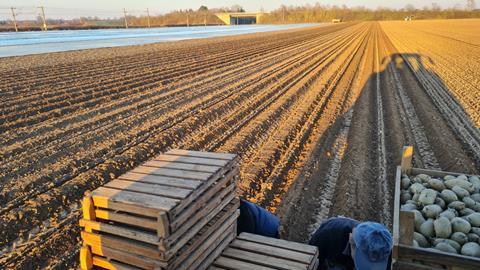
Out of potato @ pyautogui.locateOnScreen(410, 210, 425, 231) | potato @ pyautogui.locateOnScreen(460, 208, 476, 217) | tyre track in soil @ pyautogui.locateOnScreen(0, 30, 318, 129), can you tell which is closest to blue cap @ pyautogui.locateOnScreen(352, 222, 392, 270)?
potato @ pyautogui.locateOnScreen(410, 210, 425, 231)

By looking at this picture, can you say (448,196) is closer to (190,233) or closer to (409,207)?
(409,207)

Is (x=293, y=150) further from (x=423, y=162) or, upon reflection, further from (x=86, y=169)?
(x=86, y=169)

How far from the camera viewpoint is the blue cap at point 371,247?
3.95m

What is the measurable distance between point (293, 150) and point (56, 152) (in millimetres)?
5323

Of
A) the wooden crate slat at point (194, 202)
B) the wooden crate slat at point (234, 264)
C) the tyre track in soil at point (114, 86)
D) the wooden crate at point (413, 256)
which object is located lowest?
the tyre track in soil at point (114, 86)

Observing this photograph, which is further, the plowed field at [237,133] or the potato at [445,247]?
the plowed field at [237,133]

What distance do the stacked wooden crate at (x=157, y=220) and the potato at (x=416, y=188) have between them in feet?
9.88

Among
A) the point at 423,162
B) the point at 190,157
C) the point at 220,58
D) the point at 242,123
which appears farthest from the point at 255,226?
the point at 220,58

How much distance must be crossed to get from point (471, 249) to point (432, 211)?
89 centimetres

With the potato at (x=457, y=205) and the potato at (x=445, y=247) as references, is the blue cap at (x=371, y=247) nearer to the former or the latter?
the potato at (x=445, y=247)

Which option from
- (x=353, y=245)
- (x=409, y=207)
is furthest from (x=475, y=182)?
(x=353, y=245)

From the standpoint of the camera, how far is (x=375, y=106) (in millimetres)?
13664

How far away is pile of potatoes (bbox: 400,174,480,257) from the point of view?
457 cm

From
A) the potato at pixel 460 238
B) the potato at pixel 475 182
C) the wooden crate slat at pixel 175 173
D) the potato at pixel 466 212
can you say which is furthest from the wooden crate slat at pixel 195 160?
the potato at pixel 475 182
